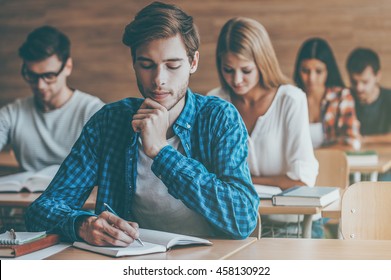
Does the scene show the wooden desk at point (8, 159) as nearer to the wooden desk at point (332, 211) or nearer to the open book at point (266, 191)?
the open book at point (266, 191)

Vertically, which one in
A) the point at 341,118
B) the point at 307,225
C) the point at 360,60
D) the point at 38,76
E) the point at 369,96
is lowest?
the point at 307,225

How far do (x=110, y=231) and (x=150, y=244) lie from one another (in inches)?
4.3

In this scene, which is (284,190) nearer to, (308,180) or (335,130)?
(308,180)

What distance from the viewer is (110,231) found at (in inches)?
71.8

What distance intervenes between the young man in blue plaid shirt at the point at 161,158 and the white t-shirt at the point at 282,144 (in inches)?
32.1

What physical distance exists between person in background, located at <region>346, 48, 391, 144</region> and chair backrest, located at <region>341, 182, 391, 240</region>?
1.69 m

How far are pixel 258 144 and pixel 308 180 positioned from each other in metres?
0.26

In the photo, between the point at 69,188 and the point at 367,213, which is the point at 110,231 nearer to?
the point at 69,188

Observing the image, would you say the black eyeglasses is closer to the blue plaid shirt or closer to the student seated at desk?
the blue plaid shirt

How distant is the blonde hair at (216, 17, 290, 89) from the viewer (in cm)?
307

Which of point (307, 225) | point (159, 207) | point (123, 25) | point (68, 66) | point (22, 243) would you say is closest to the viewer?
point (22, 243)

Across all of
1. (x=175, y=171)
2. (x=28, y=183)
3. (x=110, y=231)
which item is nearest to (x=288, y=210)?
(x=175, y=171)

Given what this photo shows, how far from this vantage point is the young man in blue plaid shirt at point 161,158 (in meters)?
1.96

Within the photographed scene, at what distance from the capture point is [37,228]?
6.75ft
